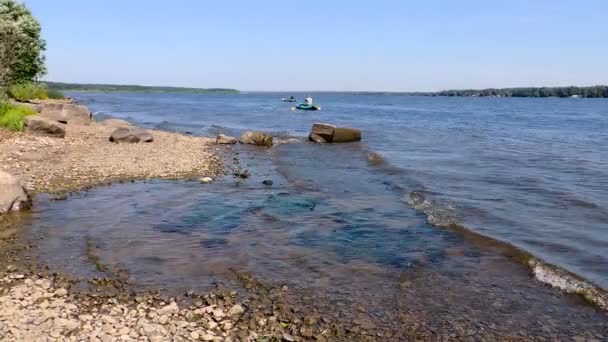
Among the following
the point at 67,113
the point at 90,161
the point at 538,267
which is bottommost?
the point at 538,267

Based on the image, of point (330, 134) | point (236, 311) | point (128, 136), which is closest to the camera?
point (236, 311)

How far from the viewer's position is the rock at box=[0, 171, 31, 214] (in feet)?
45.0

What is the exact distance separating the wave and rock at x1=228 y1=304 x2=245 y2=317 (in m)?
6.66

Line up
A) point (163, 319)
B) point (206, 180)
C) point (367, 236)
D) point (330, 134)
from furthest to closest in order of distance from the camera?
point (330, 134), point (206, 180), point (367, 236), point (163, 319)

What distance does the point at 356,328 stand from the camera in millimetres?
8469

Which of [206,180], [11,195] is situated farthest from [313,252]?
[206,180]

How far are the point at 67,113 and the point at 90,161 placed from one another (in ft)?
62.6

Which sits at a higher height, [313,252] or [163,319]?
[163,319]

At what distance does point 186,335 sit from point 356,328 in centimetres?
280

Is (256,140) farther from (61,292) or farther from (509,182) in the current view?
(61,292)

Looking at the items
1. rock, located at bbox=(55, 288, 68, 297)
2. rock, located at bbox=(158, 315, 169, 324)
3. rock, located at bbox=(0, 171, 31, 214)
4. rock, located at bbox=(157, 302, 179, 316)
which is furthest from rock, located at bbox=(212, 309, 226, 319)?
rock, located at bbox=(0, 171, 31, 214)

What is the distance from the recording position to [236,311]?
872cm

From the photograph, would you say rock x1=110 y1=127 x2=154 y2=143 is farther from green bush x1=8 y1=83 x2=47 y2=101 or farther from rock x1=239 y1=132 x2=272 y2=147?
green bush x1=8 y1=83 x2=47 y2=101

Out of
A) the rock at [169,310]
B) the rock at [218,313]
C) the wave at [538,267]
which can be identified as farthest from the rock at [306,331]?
the wave at [538,267]
